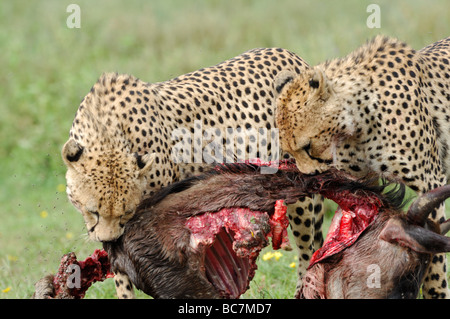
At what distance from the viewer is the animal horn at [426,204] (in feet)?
11.0

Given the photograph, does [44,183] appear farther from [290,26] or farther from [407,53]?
[407,53]

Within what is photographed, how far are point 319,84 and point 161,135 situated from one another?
1.03 meters

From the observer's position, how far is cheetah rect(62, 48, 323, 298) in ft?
13.2

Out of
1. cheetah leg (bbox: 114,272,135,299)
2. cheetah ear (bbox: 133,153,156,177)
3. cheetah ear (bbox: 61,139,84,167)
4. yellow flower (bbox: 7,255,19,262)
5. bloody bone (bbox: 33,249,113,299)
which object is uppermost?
cheetah ear (bbox: 61,139,84,167)

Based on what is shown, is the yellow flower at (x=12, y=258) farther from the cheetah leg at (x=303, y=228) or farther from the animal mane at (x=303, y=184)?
the animal mane at (x=303, y=184)

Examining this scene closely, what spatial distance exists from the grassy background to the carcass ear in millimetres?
3987

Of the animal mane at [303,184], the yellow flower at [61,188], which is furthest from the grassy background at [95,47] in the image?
the animal mane at [303,184]

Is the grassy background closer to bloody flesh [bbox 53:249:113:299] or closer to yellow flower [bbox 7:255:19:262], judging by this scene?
yellow flower [bbox 7:255:19:262]

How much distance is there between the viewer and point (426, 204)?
340 centimetres

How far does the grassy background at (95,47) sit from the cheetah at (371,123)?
3.25 metres

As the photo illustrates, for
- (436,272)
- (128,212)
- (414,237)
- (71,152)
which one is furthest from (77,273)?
(436,272)

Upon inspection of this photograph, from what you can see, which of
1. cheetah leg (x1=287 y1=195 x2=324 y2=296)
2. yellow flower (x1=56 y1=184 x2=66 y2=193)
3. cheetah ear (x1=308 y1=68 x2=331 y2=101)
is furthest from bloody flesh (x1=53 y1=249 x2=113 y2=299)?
yellow flower (x1=56 y1=184 x2=66 y2=193)

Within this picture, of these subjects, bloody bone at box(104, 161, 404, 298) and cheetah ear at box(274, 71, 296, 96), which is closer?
bloody bone at box(104, 161, 404, 298)

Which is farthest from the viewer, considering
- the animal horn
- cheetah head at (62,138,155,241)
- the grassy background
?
the grassy background
